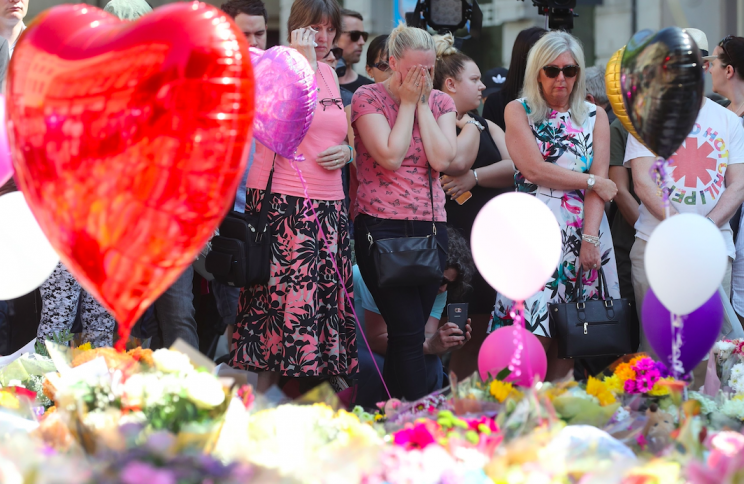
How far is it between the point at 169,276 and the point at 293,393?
1.56 meters

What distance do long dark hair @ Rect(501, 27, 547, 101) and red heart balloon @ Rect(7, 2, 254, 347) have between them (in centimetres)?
243

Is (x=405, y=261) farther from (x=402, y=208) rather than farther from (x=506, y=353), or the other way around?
(x=506, y=353)

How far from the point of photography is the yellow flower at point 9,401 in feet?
6.38

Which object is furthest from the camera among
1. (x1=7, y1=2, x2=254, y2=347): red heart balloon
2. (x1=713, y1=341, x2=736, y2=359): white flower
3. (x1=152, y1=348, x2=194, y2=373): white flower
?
(x1=713, y1=341, x2=736, y2=359): white flower

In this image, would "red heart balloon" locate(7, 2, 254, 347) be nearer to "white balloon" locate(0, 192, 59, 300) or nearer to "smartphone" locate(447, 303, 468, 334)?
"white balloon" locate(0, 192, 59, 300)

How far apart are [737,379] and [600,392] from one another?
581mm

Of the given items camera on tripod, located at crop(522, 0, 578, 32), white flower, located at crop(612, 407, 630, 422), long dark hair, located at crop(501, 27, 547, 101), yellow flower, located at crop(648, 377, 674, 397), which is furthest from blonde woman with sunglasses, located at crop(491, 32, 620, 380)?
camera on tripod, located at crop(522, 0, 578, 32)

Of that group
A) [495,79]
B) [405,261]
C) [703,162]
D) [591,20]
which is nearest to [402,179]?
[405,261]

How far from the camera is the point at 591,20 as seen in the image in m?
8.31

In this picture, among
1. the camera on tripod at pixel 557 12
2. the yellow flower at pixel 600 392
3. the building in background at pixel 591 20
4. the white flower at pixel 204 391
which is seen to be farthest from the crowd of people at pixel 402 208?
the building in background at pixel 591 20

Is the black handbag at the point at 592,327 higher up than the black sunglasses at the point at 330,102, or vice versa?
the black sunglasses at the point at 330,102

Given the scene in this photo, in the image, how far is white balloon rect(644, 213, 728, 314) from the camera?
6.73ft

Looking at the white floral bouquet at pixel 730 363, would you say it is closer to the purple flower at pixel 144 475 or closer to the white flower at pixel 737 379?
the white flower at pixel 737 379

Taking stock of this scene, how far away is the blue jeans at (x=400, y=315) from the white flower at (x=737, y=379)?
1126 mm
